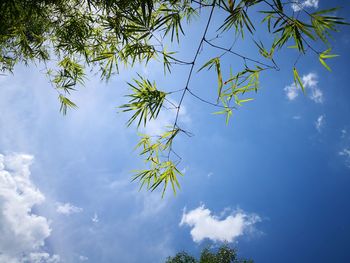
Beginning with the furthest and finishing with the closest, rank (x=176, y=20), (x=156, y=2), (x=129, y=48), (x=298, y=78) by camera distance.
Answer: (x=156, y=2) → (x=129, y=48) → (x=176, y=20) → (x=298, y=78)

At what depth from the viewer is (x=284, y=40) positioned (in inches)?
77.9

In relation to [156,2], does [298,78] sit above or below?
below

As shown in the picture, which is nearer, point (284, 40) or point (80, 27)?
point (284, 40)

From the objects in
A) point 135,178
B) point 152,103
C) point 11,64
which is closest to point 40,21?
point 11,64

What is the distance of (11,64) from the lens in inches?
162

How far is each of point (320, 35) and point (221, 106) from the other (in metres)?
0.86

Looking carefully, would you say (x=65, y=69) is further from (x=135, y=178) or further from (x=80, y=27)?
(x=135, y=178)

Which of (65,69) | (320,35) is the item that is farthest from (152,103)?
(65,69)

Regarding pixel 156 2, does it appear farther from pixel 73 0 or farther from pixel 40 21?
pixel 40 21

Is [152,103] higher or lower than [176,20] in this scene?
lower

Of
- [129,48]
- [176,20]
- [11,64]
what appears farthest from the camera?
[11,64]

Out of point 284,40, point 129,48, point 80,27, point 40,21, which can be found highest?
→ point 40,21

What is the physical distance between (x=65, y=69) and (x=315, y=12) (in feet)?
10.6

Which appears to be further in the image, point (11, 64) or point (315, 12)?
point (11, 64)
